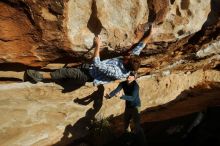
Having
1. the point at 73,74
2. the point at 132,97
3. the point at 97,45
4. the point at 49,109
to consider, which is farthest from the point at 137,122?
the point at 49,109

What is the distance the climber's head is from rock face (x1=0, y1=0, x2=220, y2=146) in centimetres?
56

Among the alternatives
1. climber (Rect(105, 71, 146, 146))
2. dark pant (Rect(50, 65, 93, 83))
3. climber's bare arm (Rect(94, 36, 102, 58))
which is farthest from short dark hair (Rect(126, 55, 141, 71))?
dark pant (Rect(50, 65, 93, 83))

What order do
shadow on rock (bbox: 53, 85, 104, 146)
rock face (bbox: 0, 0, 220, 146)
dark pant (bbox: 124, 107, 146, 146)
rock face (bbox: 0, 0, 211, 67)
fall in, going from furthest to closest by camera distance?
shadow on rock (bbox: 53, 85, 104, 146) → dark pant (bbox: 124, 107, 146, 146) → rock face (bbox: 0, 0, 220, 146) → rock face (bbox: 0, 0, 211, 67)

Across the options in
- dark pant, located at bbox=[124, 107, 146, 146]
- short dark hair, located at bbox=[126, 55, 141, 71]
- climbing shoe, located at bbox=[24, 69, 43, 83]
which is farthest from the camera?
dark pant, located at bbox=[124, 107, 146, 146]

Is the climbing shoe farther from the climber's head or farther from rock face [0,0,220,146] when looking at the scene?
the climber's head

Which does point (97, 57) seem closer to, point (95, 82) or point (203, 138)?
point (95, 82)

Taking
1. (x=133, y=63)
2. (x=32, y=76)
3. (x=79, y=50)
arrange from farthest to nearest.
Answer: (x=32, y=76) → (x=79, y=50) → (x=133, y=63)

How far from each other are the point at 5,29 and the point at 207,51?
14.8 feet

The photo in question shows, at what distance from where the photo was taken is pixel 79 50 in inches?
232

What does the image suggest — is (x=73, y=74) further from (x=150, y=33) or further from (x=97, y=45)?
(x=150, y=33)

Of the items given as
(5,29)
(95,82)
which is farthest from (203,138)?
(5,29)

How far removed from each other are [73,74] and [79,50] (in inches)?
21.1

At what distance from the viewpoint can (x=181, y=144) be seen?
6.53m

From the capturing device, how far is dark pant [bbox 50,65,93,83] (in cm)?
620
